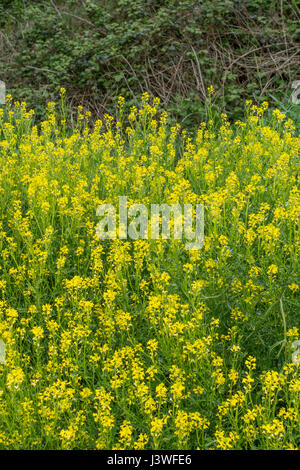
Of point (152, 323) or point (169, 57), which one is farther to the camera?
point (169, 57)

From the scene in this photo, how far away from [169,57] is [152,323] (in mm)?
5816

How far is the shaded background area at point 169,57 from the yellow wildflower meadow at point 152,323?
3.07 m

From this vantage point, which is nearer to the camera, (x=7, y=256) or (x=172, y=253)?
(x=172, y=253)

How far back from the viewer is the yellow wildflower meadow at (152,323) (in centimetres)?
247

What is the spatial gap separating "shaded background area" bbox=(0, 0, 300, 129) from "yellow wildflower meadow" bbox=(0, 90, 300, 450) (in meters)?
3.07

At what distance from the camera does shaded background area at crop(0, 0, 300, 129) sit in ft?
24.2

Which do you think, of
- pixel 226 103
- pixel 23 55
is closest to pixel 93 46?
pixel 23 55

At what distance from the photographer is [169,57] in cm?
779

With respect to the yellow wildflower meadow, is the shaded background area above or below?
above

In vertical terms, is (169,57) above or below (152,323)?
above

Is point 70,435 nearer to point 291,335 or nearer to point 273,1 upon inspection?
point 291,335

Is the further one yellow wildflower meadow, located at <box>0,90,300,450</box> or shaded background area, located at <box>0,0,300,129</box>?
shaded background area, located at <box>0,0,300,129</box>

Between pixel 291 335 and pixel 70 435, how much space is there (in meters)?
1.08

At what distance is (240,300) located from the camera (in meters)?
3.06
